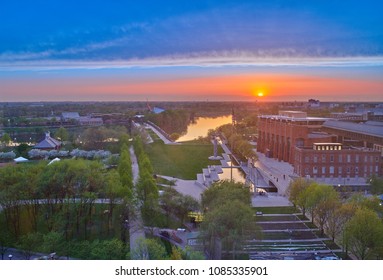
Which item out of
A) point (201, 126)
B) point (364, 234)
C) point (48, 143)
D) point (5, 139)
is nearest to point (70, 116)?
point (48, 143)

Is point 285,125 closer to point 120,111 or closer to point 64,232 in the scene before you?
point 120,111

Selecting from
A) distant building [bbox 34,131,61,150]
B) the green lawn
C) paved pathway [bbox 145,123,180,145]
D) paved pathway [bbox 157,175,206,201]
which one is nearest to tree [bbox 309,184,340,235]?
paved pathway [bbox 157,175,206,201]

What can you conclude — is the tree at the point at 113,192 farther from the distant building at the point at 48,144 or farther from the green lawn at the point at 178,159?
the distant building at the point at 48,144

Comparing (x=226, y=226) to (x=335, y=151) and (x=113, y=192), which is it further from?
(x=335, y=151)

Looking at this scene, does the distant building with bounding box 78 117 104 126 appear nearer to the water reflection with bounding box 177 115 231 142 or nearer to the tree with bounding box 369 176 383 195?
the water reflection with bounding box 177 115 231 142
